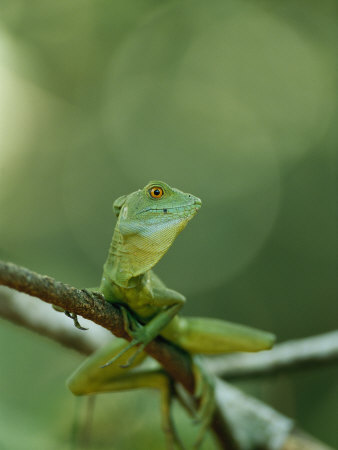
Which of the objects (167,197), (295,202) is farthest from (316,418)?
(167,197)

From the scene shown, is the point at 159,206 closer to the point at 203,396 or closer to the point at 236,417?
the point at 203,396

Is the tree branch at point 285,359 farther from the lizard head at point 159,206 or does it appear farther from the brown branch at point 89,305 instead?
the lizard head at point 159,206

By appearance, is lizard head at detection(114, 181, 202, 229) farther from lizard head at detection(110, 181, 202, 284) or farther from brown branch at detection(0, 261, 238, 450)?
brown branch at detection(0, 261, 238, 450)

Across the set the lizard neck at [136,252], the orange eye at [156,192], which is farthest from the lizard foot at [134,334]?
the orange eye at [156,192]

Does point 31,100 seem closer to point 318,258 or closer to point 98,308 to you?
point 318,258

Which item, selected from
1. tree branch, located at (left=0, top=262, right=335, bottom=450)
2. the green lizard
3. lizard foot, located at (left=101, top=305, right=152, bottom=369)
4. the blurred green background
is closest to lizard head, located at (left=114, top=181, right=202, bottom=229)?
the green lizard

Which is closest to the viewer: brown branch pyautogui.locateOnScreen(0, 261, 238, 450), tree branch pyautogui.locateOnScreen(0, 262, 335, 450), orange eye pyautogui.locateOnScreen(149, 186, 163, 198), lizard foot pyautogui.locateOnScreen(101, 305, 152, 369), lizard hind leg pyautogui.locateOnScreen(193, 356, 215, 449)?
brown branch pyautogui.locateOnScreen(0, 261, 238, 450)

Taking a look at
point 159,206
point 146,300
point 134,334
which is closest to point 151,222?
point 159,206
